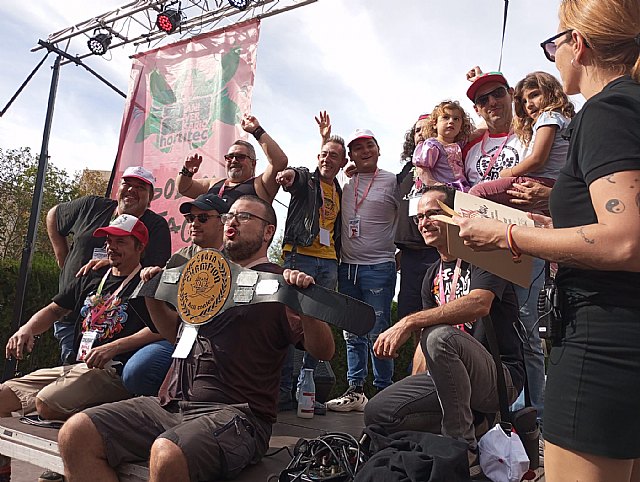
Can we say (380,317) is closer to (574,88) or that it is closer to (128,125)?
(574,88)

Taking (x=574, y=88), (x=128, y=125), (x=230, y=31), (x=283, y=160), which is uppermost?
(x=230, y=31)

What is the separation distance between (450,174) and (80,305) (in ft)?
8.27

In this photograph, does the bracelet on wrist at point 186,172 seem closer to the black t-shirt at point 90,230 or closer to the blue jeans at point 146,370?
the black t-shirt at point 90,230

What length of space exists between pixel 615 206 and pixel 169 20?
22.9ft

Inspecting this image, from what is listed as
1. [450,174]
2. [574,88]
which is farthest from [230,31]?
[574,88]

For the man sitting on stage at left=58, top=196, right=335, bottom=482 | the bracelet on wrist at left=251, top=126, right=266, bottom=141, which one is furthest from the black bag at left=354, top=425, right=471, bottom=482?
the bracelet on wrist at left=251, top=126, right=266, bottom=141

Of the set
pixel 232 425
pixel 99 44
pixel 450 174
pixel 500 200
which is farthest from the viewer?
pixel 99 44

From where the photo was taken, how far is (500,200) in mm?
3182

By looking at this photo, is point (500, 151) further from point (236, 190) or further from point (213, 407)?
point (213, 407)

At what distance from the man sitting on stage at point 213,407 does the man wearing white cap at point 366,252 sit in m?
1.53

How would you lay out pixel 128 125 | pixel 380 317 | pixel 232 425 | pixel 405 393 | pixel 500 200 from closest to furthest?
pixel 232 425 < pixel 405 393 < pixel 500 200 < pixel 380 317 < pixel 128 125

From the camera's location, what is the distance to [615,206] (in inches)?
45.5

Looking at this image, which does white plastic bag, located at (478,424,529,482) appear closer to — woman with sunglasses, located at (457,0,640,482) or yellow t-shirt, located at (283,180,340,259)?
woman with sunglasses, located at (457,0,640,482)

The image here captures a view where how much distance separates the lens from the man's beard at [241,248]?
2.83 metres
